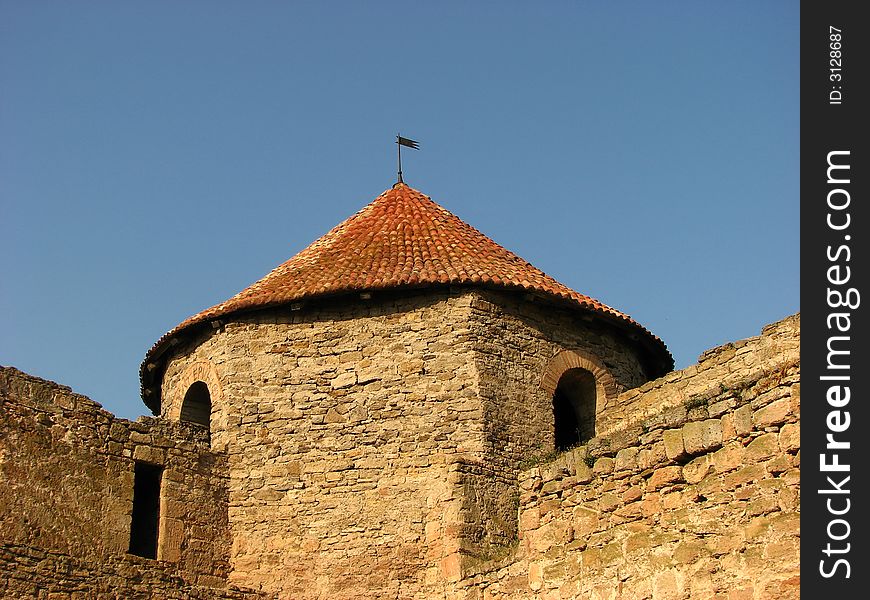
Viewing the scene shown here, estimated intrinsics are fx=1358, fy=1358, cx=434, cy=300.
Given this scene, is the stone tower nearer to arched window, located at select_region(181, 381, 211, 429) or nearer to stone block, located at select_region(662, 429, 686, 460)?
arched window, located at select_region(181, 381, 211, 429)

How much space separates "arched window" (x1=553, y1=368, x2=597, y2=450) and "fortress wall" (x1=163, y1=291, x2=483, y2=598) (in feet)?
6.39

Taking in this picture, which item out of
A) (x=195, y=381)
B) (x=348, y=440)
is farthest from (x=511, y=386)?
(x=195, y=381)

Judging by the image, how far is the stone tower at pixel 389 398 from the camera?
16781mm

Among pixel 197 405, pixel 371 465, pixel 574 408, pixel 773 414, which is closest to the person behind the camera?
pixel 773 414

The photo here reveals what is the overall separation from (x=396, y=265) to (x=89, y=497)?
5149 millimetres

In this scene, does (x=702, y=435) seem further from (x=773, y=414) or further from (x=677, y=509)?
(x=773, y=414)

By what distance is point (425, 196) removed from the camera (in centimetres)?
2147

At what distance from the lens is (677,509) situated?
508 inches

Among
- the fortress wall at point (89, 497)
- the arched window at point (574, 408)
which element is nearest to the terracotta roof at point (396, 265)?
the arched window at point (574, 408)

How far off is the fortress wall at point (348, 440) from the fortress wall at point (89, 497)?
47cm

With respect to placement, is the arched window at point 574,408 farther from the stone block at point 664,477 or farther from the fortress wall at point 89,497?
the stone block at point 664,477

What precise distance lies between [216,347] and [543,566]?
6.43m

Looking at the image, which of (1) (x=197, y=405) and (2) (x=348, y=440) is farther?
(1) (x=197, y=405)
